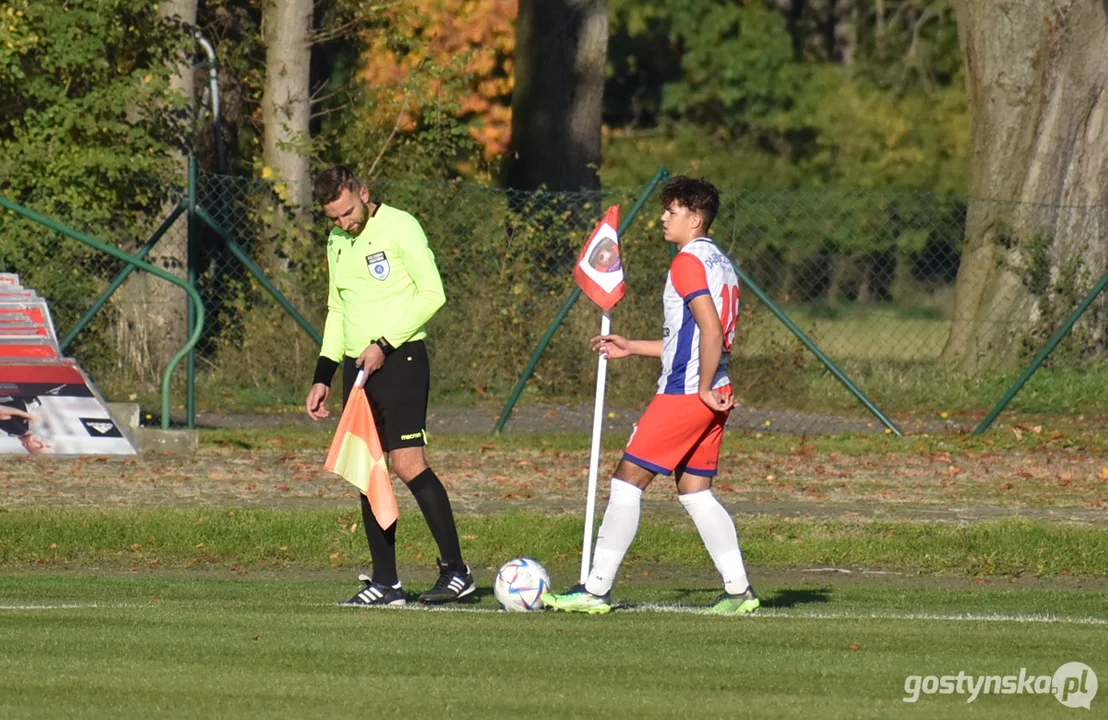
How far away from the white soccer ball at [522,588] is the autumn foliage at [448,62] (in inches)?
506

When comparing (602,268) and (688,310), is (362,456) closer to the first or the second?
(602,268)

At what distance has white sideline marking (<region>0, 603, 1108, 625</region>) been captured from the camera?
790 centimetres

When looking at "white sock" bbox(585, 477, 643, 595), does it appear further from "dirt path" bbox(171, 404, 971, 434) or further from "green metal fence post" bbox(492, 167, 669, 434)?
"dirt path" bbox(171, 404, 971, 434)

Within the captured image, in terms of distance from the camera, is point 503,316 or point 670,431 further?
point 503,316

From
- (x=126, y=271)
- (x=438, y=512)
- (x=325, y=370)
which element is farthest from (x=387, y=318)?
(x=126, y=271)

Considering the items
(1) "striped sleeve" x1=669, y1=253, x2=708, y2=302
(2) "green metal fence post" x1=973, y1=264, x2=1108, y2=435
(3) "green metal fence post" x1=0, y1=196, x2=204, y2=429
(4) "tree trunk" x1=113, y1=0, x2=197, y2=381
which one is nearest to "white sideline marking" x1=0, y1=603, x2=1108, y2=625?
(1) "striped sleeve" x1=669, y1=253, x2=708, y2=302

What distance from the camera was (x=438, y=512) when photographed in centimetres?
840

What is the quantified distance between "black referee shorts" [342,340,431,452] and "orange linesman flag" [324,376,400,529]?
45 mm

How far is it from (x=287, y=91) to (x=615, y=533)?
12.4 metres

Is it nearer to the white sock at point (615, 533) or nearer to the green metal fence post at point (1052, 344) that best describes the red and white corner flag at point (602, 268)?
the white sock at point (615, 533)

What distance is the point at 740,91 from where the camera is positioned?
47.6 m

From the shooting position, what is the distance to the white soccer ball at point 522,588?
7.95m

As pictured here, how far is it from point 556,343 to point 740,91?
31.9 meters

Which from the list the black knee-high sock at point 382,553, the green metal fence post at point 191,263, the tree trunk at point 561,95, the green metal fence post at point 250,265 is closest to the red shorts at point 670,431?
the black knee-high sock at point 382,553
